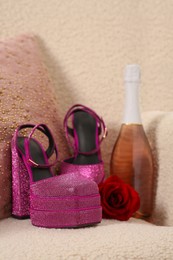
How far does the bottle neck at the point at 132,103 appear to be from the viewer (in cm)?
91

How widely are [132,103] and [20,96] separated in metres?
0.25

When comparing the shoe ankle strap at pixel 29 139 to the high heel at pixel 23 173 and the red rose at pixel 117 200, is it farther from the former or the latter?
the red rose at pixel 117 200

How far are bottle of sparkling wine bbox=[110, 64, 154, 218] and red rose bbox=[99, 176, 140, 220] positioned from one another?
0.10 m

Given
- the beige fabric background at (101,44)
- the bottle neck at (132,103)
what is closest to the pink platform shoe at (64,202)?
the bottle neck at (132,103)

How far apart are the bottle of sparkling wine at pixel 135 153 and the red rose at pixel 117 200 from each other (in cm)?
10

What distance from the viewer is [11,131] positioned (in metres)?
0.77

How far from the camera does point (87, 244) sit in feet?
1.69

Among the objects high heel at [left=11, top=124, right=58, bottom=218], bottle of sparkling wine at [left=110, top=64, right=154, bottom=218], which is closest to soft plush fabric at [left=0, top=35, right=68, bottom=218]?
high heel at [left=11, top=124, right=58, bottom=218]

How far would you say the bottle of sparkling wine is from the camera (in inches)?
35.8

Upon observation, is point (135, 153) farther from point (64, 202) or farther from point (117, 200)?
point (64, 202)

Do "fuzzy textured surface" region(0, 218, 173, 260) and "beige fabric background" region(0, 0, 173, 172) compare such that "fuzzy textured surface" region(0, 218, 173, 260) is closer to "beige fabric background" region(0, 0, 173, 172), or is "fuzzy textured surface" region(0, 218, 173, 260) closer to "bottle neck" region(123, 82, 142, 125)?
"bottle neck" region(123, 82, 142, 125)

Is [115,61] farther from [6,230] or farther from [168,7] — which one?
[6,230]

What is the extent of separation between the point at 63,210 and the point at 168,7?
729mm

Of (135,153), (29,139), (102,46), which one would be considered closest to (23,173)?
(29,139)
